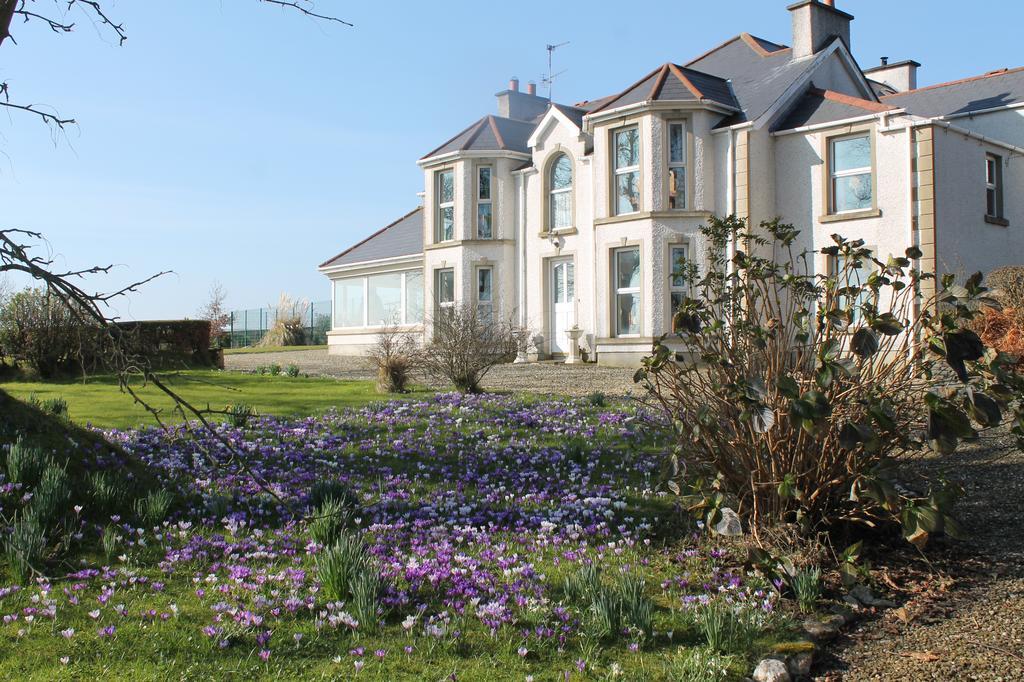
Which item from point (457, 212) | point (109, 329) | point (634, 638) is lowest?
point (634, 638)

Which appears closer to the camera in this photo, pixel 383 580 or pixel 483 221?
pixel 383 580

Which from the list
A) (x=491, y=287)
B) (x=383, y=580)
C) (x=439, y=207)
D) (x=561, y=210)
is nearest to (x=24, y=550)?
(x=383, y=580)

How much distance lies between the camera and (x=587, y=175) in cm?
2214

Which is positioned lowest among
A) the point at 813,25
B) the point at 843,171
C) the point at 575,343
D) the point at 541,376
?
the point at 541,376

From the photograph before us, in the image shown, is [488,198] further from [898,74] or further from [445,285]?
[898,74]

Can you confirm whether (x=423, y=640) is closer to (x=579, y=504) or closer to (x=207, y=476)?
(x=579, y=504)

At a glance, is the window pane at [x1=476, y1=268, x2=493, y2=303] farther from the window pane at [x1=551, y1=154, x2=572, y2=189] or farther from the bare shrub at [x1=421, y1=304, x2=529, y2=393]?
the bare shrub at [x1=421, y1=304, x2=529, y2=393]

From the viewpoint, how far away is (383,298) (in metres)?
29.3

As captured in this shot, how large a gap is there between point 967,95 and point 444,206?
14364 millimetres

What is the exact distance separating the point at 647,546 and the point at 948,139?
618 inches

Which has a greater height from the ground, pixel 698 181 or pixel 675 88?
pixel 675 88

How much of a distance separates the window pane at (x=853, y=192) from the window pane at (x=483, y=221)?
30.0 feet

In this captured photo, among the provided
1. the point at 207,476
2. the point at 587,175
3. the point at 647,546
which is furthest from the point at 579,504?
the point at 587,175

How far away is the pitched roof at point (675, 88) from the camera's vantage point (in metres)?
19.8
